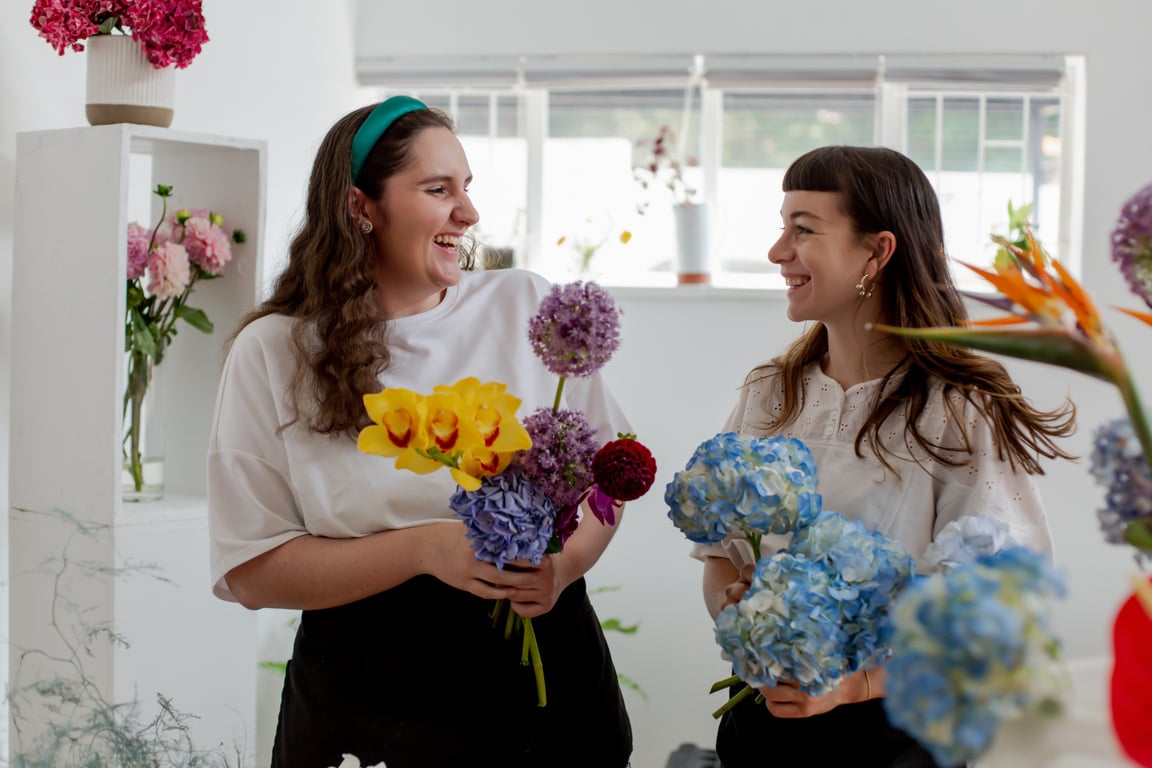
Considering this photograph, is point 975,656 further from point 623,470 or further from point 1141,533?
point 623,470

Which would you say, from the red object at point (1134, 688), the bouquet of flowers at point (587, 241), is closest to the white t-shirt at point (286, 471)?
the red object at point (1134, 688)

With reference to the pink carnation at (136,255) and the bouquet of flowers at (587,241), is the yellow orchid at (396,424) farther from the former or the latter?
the bouquet of flowers at (587,241)

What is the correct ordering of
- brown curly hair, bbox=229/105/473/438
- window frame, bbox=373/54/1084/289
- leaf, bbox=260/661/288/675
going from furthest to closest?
1. window frame, bbox=373/54/1084/289
2. leaf, bbox=260/661/288/675
3. brown curly hair, bbox=229/105/473/438

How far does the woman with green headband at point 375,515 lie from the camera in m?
1.47

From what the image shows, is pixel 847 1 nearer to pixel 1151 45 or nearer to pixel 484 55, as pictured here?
pixel 1151 45

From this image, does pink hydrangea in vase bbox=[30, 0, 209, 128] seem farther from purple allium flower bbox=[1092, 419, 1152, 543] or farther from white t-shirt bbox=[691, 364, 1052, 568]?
purple allium flower bbox=[1092, 419, 1152, 543]

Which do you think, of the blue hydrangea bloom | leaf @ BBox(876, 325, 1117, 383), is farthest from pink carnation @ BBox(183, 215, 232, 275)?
leaf @ BBox(876, 325, 1117, 383)

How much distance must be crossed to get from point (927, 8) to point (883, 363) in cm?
261

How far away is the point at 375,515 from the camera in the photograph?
4.86ft

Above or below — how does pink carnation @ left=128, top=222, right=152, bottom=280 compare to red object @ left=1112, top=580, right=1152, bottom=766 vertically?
above

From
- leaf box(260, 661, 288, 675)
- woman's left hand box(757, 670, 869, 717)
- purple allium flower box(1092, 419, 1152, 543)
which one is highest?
purple allium flower box(1092, 419, 1152, 543)

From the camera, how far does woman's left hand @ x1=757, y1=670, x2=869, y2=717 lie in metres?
0.98

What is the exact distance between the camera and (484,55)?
395 cm

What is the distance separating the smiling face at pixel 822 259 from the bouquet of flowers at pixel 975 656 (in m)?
1.09
